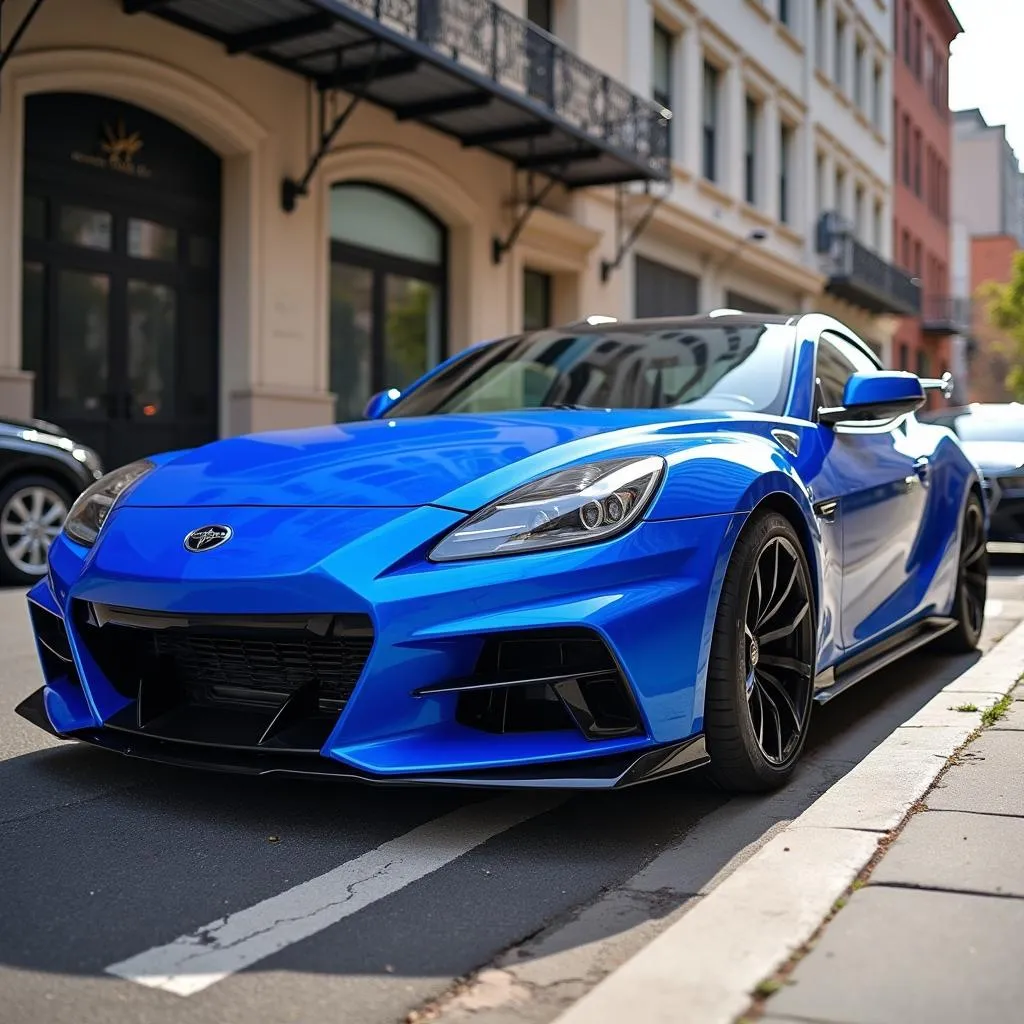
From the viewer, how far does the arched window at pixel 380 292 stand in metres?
16.0

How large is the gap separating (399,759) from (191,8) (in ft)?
36.0

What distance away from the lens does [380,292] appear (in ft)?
54.8

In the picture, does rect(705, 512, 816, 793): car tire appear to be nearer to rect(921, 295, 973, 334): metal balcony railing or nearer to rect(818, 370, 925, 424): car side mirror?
rect(818, 370, 925, 424): car side mirror

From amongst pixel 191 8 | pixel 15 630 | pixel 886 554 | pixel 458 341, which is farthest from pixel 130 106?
pixel 886 554

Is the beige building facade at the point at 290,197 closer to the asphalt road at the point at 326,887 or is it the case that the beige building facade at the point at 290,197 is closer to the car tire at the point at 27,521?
the car tire at the point at 27,521

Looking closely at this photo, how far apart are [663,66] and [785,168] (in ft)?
23.8

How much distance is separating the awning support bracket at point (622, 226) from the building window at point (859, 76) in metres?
16.2

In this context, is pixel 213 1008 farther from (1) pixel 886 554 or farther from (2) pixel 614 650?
(1) pixel 886 554

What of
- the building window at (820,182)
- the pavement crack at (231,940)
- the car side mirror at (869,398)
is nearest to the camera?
the pavement crack at (231,940)

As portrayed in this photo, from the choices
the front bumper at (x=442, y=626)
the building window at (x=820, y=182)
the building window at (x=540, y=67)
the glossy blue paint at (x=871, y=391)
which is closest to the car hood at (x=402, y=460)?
the front bumper at (x=442, y=626)

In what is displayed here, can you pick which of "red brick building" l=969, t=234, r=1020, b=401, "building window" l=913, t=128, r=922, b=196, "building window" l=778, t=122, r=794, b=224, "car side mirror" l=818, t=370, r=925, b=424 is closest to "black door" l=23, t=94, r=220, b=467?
"car side mirror" l=818, t=370, r=925, b=424

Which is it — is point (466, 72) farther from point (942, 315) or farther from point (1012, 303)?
point (942, 315)

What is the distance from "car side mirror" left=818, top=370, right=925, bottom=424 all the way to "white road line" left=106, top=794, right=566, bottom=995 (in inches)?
63.2

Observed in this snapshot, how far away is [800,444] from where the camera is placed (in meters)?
4.20
